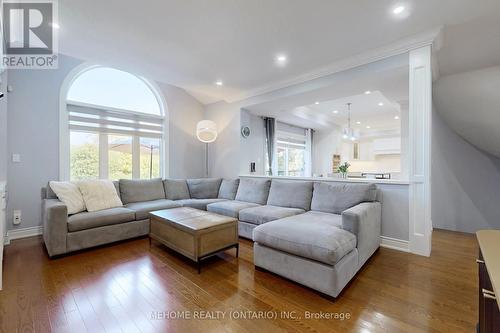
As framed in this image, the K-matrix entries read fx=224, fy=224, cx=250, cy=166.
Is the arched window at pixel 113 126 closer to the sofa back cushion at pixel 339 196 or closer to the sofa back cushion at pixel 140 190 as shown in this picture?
the sofa back cushion at pixel 140 190

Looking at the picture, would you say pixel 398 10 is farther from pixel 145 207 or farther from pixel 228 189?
pixel 145 207

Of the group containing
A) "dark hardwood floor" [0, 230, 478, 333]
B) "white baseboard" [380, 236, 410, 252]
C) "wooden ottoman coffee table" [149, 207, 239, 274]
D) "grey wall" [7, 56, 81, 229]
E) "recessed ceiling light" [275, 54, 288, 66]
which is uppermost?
"recessed ceiling light" [275, 54, 288, 66]

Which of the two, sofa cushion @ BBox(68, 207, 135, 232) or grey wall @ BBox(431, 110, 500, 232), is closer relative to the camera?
sofa cushion @ BBox(68, 207, 135, 232)

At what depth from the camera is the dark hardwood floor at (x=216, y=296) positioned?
1.58 metres

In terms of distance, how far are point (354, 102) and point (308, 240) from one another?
464 cm

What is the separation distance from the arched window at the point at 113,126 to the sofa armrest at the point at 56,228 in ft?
4.35

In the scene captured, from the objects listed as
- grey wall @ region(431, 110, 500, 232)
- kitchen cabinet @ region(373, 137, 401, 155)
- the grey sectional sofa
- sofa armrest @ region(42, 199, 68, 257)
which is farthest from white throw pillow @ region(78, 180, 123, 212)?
kitchen cabinet @ region(373, 137, 401, 155)

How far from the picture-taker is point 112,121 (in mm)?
4176

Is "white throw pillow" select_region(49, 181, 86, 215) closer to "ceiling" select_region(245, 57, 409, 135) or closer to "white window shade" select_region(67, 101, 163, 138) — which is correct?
"white window shade" select_region(67, 101, 163, 138)

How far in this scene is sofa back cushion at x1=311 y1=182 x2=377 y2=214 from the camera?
2.87m

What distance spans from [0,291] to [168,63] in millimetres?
3339

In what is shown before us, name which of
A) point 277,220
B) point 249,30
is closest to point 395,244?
point 277,220

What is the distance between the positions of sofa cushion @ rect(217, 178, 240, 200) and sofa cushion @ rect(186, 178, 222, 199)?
14 centimetres

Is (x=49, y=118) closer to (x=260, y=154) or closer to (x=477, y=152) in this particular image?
(x=260, y=154)
